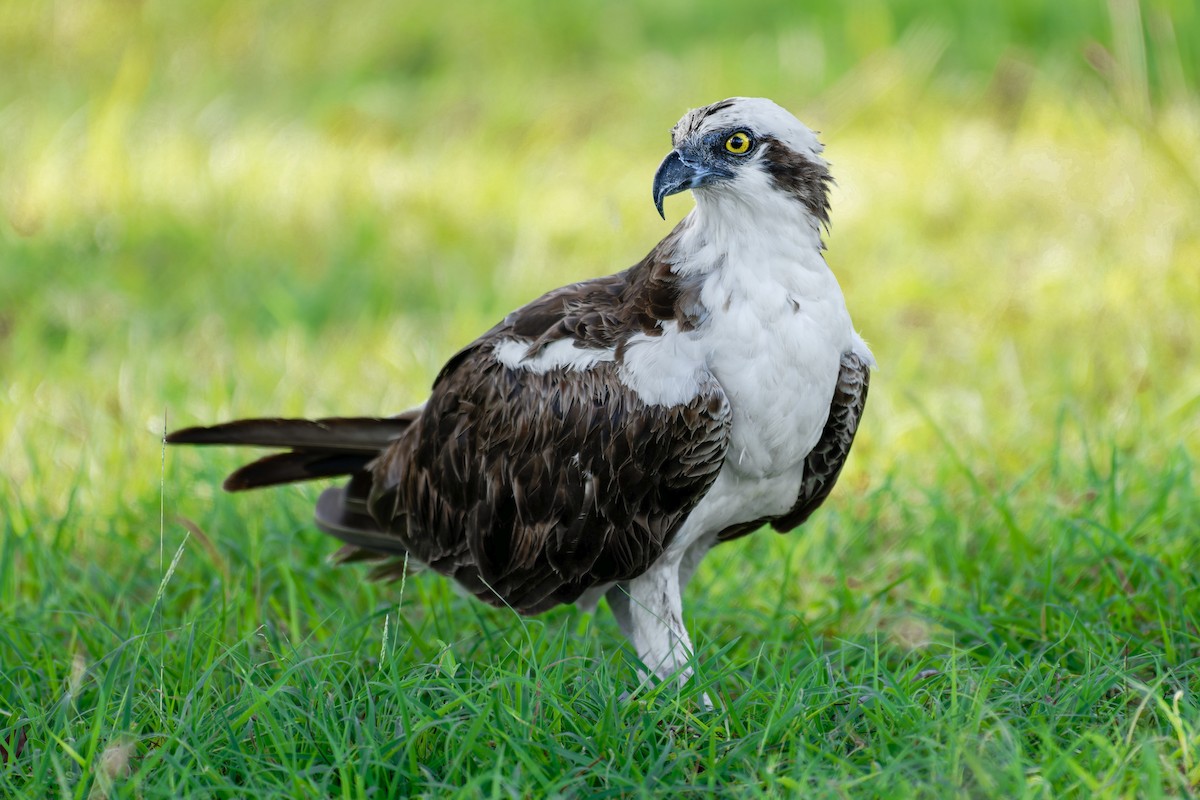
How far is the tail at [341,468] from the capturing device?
3904 millimetres

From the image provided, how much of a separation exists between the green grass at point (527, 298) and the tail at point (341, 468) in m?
0.24

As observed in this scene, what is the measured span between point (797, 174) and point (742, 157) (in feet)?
0.48

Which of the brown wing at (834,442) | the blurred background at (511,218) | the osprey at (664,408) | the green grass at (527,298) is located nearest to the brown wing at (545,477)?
the osprey at (664,408)

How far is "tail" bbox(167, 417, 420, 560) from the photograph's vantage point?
12.8 ft

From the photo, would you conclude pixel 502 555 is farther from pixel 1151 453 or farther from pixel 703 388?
pixel 1151 453

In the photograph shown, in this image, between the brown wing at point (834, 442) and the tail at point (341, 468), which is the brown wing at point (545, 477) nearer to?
the tail at point (341, 468)

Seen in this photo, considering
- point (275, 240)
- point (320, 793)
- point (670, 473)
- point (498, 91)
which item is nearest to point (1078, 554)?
point (670, 473)

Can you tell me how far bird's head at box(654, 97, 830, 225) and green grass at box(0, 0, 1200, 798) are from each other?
707 mm

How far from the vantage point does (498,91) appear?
9508 millimetres

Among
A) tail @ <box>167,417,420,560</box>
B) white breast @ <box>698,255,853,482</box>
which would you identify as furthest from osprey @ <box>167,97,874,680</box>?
tail @ <box>167,417,420,560</box>

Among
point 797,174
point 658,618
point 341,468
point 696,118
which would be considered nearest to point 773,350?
point 797,174

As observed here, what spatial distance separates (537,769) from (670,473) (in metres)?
0.78

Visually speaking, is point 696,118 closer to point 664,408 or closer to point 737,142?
point 737,142

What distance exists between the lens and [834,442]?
338cm
